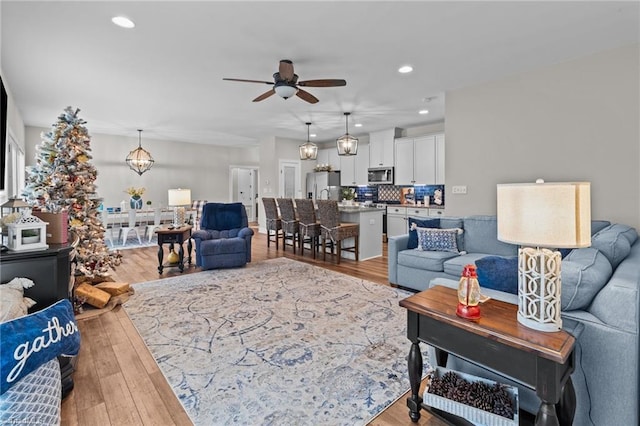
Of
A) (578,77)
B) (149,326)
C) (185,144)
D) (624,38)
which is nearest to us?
(149,326)

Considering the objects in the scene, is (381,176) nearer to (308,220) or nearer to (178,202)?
(308,220)

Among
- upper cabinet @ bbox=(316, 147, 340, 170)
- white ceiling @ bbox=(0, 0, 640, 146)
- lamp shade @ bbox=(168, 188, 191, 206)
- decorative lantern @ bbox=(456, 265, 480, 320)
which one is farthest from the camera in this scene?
upper cabinet @ bbox=(316, 147, 340, 170)

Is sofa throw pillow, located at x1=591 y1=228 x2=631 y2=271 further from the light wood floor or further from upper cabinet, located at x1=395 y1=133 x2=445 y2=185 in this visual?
upper cabinet, located at x1=395 y1=133 x2=445 y2=185

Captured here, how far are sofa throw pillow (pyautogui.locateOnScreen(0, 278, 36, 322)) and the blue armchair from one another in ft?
9.03

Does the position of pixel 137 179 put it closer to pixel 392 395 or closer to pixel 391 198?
pixel 391 198

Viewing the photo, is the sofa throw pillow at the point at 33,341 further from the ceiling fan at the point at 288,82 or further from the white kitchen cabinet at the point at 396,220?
the white kitchen cabinet at the point at 396,220

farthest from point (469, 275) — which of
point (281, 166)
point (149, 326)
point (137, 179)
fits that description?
point (137, 179)

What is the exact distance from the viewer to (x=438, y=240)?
3.75 metres

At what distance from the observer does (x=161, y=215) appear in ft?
23.4

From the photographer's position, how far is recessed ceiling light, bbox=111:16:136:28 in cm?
264

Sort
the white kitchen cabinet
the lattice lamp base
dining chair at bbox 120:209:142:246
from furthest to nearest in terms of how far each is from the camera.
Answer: the white kitchen cabinet < dining chair at bbox 120:209:142:246 < the lattice lamp base

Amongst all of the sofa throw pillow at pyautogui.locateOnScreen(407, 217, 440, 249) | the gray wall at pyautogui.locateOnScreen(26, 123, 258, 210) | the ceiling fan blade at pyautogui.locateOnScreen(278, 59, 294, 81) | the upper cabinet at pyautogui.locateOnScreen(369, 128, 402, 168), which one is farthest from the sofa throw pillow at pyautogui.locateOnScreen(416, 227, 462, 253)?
the gray wall at pyautogui.locateOnScreen(26, 123, 258, 210)

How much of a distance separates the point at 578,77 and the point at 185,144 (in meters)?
9.00

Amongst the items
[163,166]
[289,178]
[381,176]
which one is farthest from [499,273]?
[163,166]
